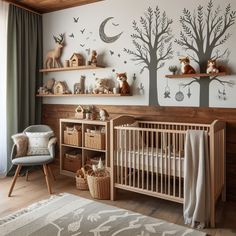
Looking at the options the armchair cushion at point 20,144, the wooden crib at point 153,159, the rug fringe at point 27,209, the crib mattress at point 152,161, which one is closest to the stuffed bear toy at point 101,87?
the wooden crib at point 153,159

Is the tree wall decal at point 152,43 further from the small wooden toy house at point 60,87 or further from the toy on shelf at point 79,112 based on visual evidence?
the small wooden toy house at point 60,87

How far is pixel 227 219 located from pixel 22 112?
3032 mm

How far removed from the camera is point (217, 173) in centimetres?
240

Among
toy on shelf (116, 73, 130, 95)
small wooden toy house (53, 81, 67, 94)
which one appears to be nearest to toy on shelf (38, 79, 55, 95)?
small wooden toy house (53, 81, 67, 94)

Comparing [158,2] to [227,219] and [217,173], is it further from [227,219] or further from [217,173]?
[227,219]

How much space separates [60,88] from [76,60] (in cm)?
56

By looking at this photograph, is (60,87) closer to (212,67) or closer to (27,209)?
(27,209)

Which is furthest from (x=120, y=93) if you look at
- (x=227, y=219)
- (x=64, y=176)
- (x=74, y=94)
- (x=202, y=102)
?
(x=227, y=219)

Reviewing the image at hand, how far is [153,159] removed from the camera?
8.27 feet

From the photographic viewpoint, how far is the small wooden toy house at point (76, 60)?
3.59 meters

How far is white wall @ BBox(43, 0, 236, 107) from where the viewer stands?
282 cm

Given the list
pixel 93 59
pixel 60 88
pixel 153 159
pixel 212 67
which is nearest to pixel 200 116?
pixel 212 67

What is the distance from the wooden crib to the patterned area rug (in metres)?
0.31

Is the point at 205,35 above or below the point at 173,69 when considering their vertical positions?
above
